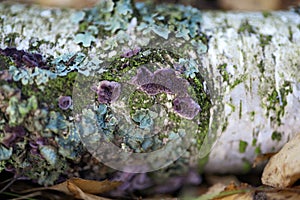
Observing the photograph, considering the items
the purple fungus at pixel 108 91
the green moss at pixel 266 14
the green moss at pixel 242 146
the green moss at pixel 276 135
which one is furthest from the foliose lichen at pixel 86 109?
the green moss at pixel 266 14

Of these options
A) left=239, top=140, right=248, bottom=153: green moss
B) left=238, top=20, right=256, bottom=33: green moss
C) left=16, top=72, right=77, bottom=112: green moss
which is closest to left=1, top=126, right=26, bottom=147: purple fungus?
left=16, top=72, right=77, bottom=112: green moss

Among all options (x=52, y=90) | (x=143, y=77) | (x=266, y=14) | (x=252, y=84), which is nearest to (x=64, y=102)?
(x=52, y=90)

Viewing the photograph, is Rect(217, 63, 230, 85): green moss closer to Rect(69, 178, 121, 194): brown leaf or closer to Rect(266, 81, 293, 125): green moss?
Rect(266, 81, 293, 125): green moss

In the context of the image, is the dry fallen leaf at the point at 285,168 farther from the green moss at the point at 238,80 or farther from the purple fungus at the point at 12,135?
the purple fungus at the point at 12,135

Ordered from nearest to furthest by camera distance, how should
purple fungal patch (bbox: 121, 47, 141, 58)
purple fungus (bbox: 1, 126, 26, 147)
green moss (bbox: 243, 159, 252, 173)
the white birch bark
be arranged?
1. purple fungus (bbox: 1, 126, 26, 147)
2. purple fungal patch (bbox: 121, 47, 141, 58)
3. the white birch bark
4. green moss (bbox: 243, 159, 252, 173)

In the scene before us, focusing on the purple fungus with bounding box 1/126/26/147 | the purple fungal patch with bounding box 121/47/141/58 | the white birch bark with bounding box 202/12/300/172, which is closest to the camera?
the purple fungus with bounding box 1/126/26/147

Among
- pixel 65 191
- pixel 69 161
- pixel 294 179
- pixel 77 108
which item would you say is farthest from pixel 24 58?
pixel 294 179

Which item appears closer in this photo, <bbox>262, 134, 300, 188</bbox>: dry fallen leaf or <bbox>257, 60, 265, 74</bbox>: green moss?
<bbox>262, 134, 300, 188</bbox>: dry fallen leaf
